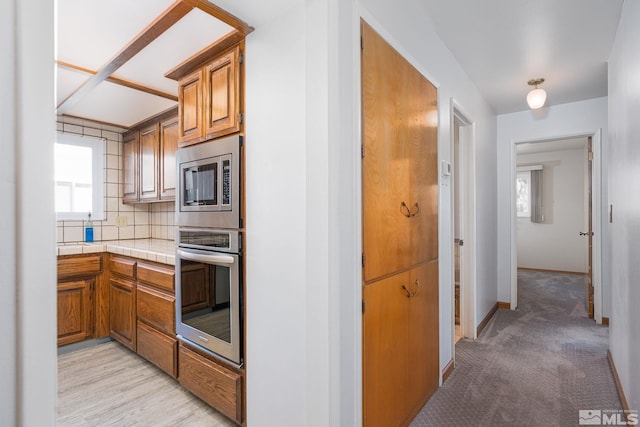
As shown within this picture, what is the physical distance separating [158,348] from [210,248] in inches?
41.9

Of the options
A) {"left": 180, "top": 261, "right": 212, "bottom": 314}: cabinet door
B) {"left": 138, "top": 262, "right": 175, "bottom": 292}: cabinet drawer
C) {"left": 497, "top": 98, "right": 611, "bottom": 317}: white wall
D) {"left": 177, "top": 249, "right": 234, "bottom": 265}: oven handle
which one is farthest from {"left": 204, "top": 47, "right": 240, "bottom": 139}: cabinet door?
{"left": 497, "top": 98, "right": 611, "bottom": 317}: white wall

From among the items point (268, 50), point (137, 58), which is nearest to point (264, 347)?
point (268, 50)

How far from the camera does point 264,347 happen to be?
144 centimetres

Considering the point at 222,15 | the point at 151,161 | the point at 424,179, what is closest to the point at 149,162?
the point at 151,161

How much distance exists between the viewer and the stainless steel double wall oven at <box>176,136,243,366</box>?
1595mm

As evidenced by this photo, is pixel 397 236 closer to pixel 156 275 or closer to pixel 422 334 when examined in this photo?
pixel 422 334

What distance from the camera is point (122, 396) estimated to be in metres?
2.09

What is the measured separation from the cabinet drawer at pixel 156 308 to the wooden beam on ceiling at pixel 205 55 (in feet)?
4.84

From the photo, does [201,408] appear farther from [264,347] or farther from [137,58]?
[137,58]

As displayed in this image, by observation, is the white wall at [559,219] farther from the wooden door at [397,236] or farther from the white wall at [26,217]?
the white wall at [26,217]

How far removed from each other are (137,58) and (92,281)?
2018 millimetres

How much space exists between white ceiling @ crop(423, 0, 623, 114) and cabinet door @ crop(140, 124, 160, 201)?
2555 millimetres

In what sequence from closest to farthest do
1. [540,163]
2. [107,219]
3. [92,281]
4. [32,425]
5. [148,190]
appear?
[32,425], [92,281], [148,190], [107,219], [540,163]

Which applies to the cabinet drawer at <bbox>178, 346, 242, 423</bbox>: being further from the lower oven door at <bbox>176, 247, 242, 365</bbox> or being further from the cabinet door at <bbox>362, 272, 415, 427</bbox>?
the cabinet door at <bbox>362, 272, 415, 427</bbox>
